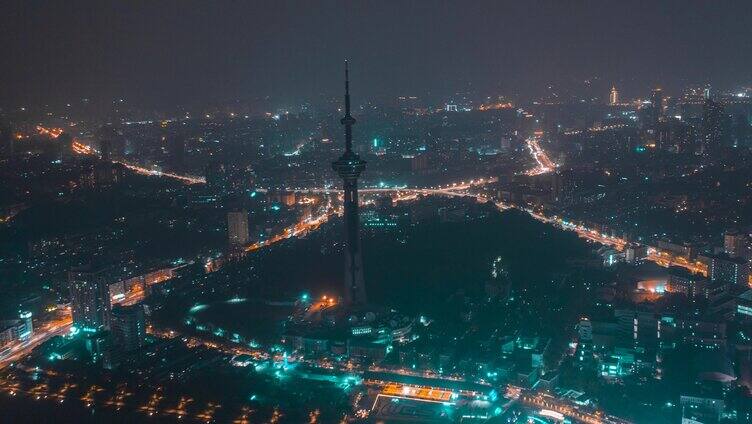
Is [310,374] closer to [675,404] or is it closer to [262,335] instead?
[262,335]

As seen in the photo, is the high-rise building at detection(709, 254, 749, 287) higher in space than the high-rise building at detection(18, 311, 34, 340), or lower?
higher

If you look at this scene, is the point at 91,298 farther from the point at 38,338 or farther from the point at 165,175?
the point at 165,175

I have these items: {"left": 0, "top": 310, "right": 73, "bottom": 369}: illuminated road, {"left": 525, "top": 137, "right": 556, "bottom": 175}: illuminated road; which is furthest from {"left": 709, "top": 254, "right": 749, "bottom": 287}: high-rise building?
{"left": 525, "top": 137, "right": 556, "bottom": 175}: illuminated road

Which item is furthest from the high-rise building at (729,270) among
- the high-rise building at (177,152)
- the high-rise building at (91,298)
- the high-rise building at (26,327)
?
the high-rise building at (177,152)

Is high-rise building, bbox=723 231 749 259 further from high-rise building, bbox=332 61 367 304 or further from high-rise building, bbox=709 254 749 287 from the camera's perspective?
high-rise building, bbox=332 61 367 304

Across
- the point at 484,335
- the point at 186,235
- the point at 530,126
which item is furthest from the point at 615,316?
the point at 530,126

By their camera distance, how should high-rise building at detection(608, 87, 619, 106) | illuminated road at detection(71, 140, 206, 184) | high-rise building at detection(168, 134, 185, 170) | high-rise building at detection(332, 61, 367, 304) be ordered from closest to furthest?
high-rise building at detection(332, 61, 367, 304) → illuminated road at detection(71, 140, 206, 184) → high-rise building at detection(168, 134, 185, 170) → high-rise building at detection(608, 87, 619, 106)

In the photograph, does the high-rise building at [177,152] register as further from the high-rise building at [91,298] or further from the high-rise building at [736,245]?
the high-rise building at [736,245]
